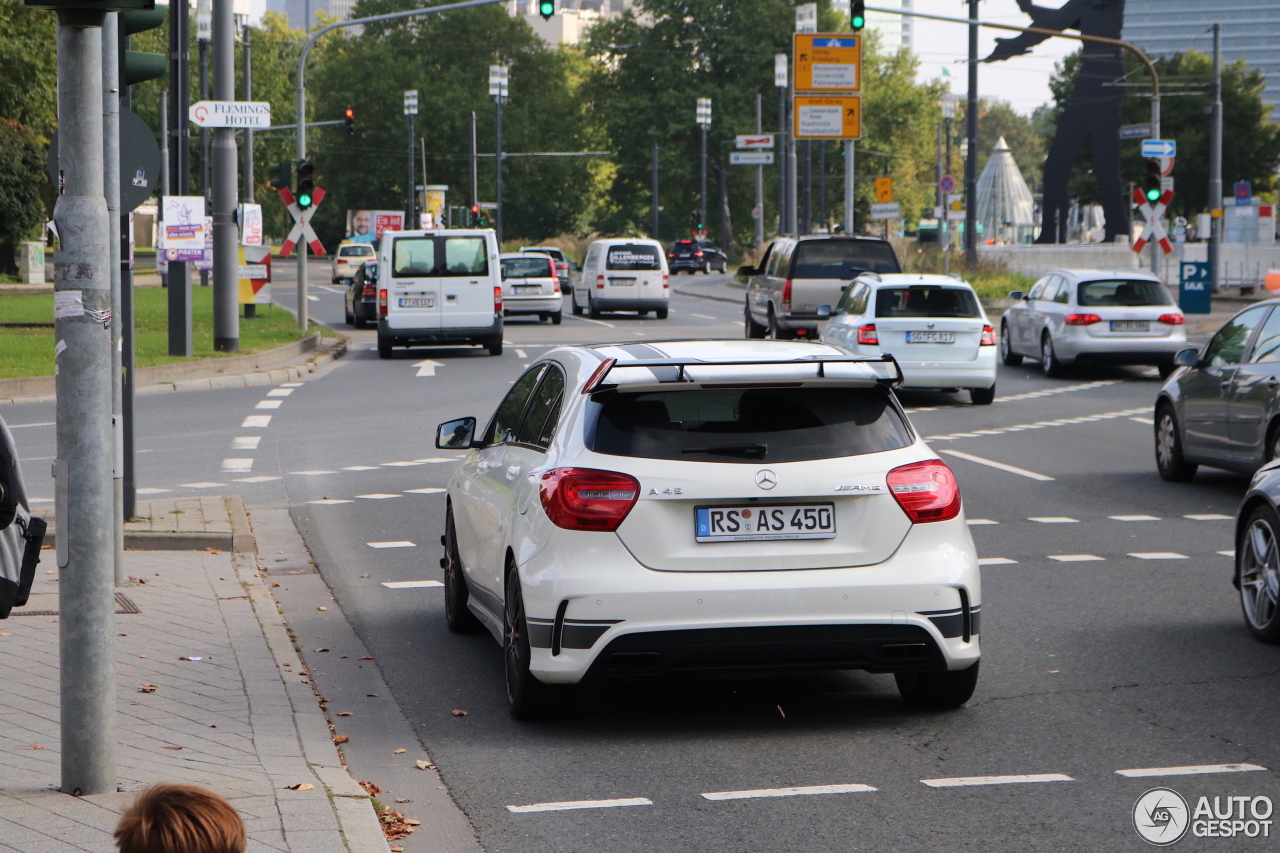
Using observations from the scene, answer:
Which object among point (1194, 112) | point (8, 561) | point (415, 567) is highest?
point (1194, 112)

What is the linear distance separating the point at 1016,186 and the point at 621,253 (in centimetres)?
10160

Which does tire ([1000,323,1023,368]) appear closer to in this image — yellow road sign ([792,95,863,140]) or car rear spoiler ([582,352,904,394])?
car rear spoiler ([582,352,904,394])

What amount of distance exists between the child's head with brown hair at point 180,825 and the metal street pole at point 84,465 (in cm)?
255

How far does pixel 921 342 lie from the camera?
2103 cm

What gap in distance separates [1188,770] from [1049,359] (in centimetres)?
2070

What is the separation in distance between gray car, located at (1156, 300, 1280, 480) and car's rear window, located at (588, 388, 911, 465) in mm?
6960

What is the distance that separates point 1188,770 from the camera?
5.85 meters

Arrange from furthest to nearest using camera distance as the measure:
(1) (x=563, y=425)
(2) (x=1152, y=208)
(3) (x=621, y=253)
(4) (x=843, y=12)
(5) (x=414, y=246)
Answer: (4) (x=843, y=12)
(3) (x=621, y=253)
(2) (x=1152, y=208)
(5) (x=414, y=246)
(1) (x=563, y=425)

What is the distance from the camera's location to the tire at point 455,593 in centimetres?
844

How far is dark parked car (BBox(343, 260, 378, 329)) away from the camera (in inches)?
1515

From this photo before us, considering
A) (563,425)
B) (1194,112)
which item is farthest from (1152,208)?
(1194,112)

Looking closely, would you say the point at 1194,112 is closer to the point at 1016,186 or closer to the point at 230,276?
the point at 1016,186

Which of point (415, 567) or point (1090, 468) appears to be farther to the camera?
point (1090, 468)

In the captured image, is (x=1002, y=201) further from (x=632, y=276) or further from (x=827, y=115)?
(x=632, y=276)
